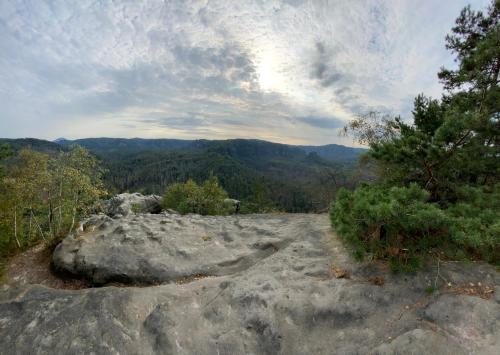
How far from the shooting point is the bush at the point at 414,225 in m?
6.31

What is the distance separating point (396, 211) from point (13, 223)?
1816cm

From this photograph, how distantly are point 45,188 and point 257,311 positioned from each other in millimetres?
12919

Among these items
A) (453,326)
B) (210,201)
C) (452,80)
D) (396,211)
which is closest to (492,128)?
(396,211)

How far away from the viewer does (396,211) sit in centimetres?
645

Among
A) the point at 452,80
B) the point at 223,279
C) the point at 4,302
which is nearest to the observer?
the point at 4,302

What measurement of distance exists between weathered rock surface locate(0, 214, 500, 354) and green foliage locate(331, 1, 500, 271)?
1.22m

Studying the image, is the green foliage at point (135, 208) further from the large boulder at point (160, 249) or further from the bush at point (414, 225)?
the bush at point (414, 225)

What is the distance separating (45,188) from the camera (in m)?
13.5

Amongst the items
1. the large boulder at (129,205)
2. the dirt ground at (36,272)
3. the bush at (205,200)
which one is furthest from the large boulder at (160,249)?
the large boulder at (129,205)

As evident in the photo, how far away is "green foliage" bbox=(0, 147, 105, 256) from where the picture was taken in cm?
1258

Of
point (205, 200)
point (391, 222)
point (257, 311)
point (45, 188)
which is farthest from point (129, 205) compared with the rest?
point (391, 222)

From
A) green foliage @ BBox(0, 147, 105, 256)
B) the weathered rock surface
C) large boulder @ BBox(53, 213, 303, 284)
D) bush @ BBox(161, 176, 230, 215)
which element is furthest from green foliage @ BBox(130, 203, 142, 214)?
the weathered rock surface

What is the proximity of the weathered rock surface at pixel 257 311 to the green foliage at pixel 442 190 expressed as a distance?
122cm

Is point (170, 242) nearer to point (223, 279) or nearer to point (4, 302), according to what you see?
point (223, 279)
